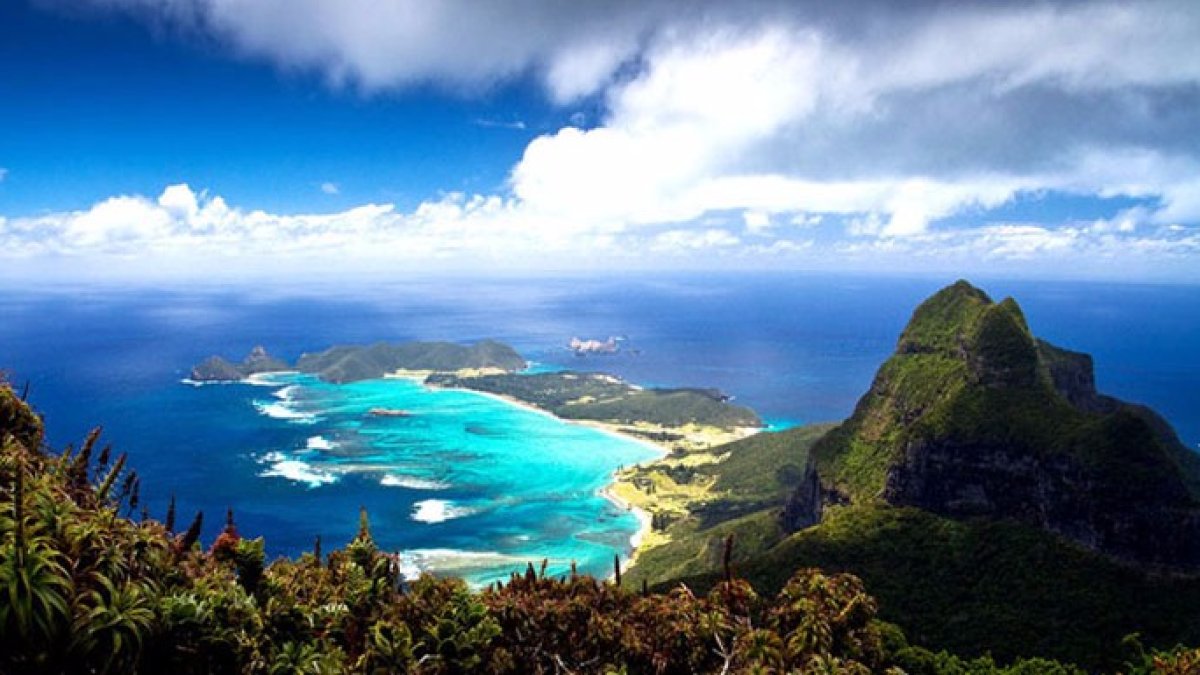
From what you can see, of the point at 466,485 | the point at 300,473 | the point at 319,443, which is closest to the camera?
the point at 466,485

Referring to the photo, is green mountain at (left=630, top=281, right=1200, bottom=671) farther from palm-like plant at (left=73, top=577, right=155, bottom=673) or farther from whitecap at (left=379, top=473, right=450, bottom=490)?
whitecap at (left=379, top=473, right=450, bottom=490)

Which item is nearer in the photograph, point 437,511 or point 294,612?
point 294,612

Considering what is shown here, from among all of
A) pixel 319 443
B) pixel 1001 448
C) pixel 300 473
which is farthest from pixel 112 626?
pixel 319 443

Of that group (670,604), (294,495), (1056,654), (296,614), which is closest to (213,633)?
(296,614)

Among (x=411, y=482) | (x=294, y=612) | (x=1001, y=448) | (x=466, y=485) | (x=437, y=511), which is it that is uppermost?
(x=294, y=612)

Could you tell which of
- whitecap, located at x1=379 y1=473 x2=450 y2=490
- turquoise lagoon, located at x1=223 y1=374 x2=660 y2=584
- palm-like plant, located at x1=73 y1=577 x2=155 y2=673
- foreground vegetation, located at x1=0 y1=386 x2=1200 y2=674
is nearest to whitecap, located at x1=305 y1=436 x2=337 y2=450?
turquoise lagoon, located at x1=223 y1=374 x2=660 y2=584

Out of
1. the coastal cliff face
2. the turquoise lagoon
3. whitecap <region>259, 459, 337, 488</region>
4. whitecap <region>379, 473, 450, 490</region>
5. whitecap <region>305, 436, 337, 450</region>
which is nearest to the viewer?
the coastal cliff face

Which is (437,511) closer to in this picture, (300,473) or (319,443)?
(300,473)
